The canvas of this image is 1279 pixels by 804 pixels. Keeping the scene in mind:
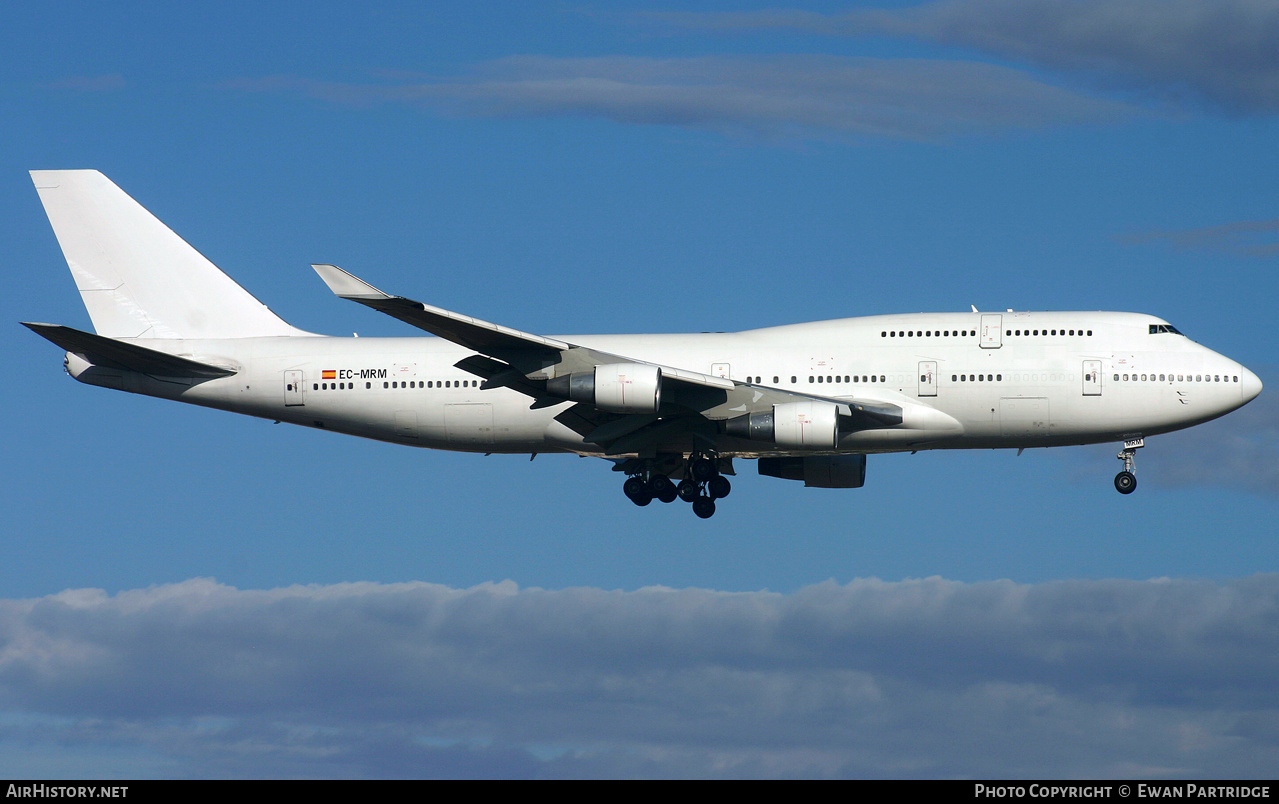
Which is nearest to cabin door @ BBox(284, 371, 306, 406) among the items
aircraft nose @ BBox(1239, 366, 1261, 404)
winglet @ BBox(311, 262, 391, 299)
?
winglet @ BBox(311, 262, 391, 299)

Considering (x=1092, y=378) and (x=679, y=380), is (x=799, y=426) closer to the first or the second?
A: (x=679, y=380)

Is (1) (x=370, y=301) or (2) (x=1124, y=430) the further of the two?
(2) (x=1124, y=430)

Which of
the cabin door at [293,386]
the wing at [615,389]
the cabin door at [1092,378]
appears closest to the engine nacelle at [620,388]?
the wing at [615,389]

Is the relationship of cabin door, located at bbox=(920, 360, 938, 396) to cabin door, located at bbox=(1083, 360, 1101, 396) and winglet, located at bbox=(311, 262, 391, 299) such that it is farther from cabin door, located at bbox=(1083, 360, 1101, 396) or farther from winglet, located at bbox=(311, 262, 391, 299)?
winglet, located at bbox=(311, 262, 391, 299)

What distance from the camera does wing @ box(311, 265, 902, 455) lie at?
137ft

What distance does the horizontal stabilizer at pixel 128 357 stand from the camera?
45.0 metres

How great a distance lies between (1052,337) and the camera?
44.2m

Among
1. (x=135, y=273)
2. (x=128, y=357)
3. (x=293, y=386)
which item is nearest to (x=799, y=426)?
(x=293, y=386)

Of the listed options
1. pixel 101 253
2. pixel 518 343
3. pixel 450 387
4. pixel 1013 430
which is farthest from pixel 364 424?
pixel 1013 430

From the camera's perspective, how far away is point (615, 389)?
41938 mm

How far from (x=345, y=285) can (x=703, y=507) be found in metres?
15.2

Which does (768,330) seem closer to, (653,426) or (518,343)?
(653,426)
